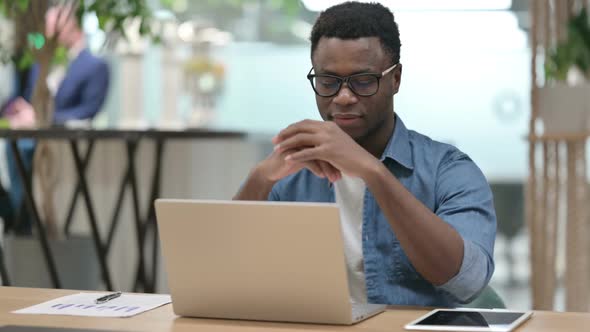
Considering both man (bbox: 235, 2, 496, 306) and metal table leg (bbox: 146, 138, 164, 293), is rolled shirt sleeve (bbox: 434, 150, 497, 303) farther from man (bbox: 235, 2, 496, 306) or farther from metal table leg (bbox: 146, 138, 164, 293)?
metal table leg (bbox: 146, 138, 164, 293)

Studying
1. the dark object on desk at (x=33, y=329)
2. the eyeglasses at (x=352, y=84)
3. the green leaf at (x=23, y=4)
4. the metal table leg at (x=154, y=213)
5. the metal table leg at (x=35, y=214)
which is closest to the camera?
the dark object on desk at (x=33, y=329)

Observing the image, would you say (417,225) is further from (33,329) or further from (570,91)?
(570,91)

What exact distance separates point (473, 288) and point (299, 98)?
3021 millimetres

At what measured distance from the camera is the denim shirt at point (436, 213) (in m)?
1.76

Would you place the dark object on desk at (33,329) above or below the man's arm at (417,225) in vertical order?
below

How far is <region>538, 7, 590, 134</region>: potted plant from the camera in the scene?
3467 mm

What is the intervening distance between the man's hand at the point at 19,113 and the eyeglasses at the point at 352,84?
2.82m

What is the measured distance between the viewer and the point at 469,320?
58.1 inches

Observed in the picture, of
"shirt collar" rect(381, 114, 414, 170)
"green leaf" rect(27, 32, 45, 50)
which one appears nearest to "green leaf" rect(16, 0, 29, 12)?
"green leaf" rect(27, 32, 45, 50)

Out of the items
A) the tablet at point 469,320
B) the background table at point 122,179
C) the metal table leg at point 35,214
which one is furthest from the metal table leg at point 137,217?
the tablet at point 469,320

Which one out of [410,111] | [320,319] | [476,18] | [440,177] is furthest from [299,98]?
[320,319]

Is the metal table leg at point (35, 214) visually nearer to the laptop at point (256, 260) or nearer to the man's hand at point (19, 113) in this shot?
the man's hand at point (19, 113)

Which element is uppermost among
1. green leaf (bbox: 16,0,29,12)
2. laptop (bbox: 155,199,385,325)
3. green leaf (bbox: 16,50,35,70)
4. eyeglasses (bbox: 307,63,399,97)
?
green leaf (bbox: 16,0,29,12)

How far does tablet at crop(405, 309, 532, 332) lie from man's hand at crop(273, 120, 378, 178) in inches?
10.7
